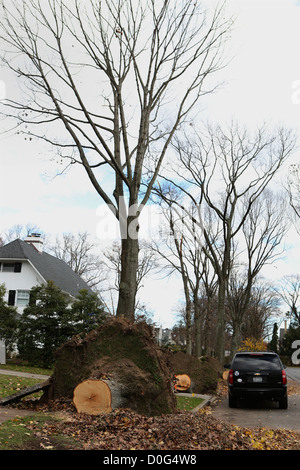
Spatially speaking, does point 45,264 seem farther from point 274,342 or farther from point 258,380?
point 274,342

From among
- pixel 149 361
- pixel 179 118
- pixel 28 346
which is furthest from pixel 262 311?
pixel 149 361

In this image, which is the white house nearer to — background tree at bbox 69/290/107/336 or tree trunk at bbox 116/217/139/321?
background tree at bbox 69/290/107/336

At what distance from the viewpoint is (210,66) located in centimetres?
1639

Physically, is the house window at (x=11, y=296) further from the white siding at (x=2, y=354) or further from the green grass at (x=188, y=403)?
the green grass at (x=188, y=403)

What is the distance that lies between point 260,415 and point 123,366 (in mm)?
4897

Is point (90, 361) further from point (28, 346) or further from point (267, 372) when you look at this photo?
point (28, 346)

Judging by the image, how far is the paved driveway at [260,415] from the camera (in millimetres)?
10781

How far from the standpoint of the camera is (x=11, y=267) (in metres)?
37.9

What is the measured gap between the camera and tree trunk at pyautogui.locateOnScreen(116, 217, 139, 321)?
42.0 feet


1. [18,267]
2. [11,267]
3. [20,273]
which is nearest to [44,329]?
[20,273]

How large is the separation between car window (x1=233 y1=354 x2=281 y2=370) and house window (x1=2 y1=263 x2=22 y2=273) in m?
26.4

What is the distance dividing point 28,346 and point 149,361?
52.0 feet

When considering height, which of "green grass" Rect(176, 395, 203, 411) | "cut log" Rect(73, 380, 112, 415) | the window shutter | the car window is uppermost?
the window shutter

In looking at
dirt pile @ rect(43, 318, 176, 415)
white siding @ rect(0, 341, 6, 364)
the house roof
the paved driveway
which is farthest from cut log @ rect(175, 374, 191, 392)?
the house roof
